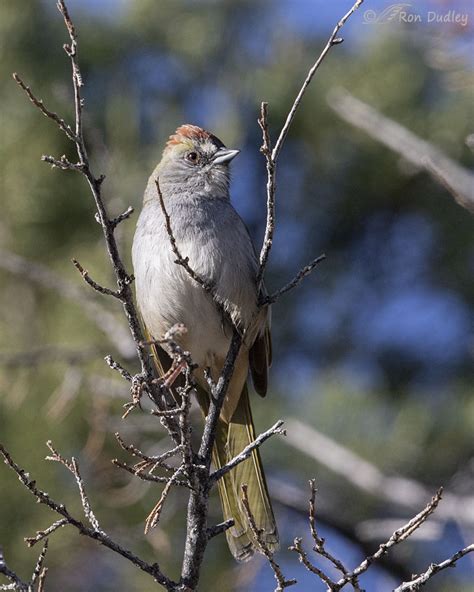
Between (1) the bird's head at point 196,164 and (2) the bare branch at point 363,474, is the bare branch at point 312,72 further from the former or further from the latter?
(2) the bare branch at point 363,474

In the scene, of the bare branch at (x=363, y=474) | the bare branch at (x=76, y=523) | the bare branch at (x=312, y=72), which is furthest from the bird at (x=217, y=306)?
the bare branch at (x=363, y=474)

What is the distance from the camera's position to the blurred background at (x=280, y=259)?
22.4ft

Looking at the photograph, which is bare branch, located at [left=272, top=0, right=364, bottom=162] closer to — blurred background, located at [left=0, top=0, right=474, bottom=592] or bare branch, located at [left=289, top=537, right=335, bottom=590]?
bare branch, located at [left=289, top=537, right=335, bottom=590]

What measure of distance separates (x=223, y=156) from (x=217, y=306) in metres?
0.99

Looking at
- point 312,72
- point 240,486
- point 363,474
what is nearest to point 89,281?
point 312,72

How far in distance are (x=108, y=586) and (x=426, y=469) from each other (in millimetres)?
2506

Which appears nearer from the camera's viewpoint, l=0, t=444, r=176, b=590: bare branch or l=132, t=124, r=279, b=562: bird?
l=0, t=444, r=176, b=590: bare branch

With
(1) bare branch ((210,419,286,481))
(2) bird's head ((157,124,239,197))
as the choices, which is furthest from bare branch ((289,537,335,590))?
(2) bird's head ((157,124,239,197))

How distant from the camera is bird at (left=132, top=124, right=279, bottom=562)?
13.5 feet

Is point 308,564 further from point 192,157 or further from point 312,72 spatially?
point 192,157

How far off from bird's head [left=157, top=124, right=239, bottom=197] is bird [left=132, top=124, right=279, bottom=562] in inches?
0.6

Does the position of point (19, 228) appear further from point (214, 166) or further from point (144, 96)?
point (214, 166)

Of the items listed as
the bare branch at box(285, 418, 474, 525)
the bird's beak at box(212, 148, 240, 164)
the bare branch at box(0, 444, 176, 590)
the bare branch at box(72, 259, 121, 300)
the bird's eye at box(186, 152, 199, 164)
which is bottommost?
the bare branch at box(0, 444, 176, 590)

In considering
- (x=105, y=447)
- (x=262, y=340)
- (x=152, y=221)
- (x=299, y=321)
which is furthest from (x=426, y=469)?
(x=152, y=221)
